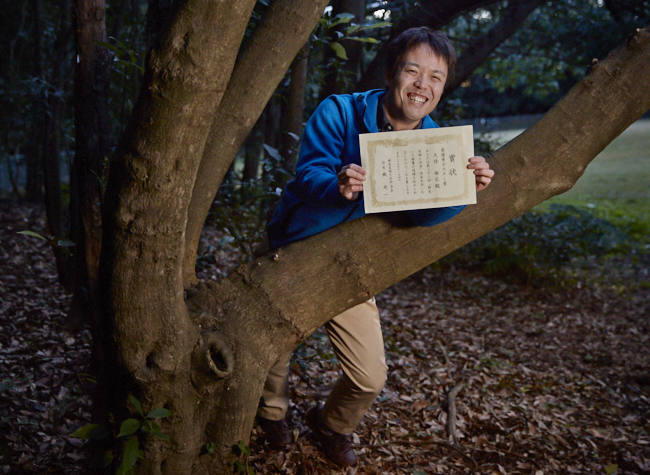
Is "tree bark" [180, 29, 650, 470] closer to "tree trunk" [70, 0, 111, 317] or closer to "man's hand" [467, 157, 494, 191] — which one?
"man's hand" [467, 157, 494, 191]

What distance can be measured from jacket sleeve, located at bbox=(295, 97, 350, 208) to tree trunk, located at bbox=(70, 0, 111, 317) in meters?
0.87

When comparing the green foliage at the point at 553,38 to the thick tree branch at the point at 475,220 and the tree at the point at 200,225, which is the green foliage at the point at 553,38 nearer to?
the thick tree branch at the point at 475,220

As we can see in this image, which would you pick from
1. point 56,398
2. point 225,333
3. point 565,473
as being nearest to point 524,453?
point 565,473

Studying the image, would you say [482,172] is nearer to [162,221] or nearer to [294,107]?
[162,221]

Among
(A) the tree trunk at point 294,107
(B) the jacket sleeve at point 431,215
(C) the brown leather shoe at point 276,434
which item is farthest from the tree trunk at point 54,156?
(B) the jacket sleeve at point 431,215

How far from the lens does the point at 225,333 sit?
189 cm

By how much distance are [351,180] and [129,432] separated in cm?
109

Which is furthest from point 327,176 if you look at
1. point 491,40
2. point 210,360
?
point 491,40

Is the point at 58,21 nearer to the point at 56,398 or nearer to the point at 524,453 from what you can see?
the point at 56,398

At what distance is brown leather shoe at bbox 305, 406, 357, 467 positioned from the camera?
2.53m

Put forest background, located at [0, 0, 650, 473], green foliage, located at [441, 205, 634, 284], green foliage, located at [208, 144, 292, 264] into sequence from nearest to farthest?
forest background, located at [0, 0, 650, 473], green foliage, located at [208, 144, 292, 264], green foliage, located at [441, 205, 634, 284]

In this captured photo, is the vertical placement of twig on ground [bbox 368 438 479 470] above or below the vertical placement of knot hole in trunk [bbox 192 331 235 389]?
below

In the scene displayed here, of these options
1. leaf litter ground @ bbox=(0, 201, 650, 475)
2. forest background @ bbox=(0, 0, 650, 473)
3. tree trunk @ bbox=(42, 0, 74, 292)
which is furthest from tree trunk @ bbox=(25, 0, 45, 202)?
leaf litter ground @ bbox=(0, 201, 650, 475)

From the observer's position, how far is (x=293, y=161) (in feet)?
10.9
